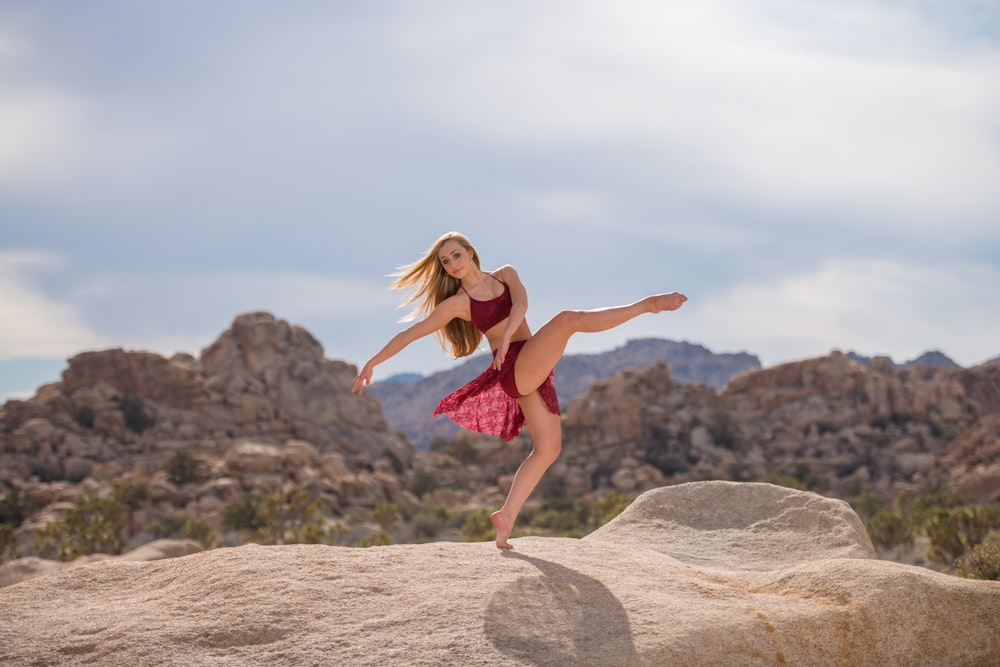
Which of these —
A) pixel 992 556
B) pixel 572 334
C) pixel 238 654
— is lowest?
pixel 992 556

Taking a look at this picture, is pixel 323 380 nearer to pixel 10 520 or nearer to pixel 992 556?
pixel 10 520

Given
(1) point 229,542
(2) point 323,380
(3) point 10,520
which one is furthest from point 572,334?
(2) point 323,380

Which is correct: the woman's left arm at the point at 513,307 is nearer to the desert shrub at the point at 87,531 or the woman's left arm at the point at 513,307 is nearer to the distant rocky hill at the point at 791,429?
the desert shrub at the point at 87,531

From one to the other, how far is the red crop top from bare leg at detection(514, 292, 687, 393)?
0.40m

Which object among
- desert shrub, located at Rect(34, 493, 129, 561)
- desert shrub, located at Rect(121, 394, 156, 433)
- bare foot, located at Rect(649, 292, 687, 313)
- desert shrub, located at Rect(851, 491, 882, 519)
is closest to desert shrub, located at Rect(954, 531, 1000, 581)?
bare foot, located at Rect(649, 292, 687, 313)

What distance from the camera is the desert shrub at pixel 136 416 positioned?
180 ft

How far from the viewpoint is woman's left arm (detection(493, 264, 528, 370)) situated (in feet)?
19.7

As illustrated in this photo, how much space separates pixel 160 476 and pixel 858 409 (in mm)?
46344

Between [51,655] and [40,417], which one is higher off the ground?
[40,417]

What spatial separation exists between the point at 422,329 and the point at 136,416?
176 ft

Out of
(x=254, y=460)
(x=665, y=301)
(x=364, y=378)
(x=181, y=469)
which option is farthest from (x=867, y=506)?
(x=364, y=378)

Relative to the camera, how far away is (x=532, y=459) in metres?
6.26

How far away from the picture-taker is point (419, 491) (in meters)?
53.2

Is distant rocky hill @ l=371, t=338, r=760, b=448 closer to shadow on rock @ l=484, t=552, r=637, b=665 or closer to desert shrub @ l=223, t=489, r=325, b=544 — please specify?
desert shrub @ l=223, t=489, r=325, b=544
